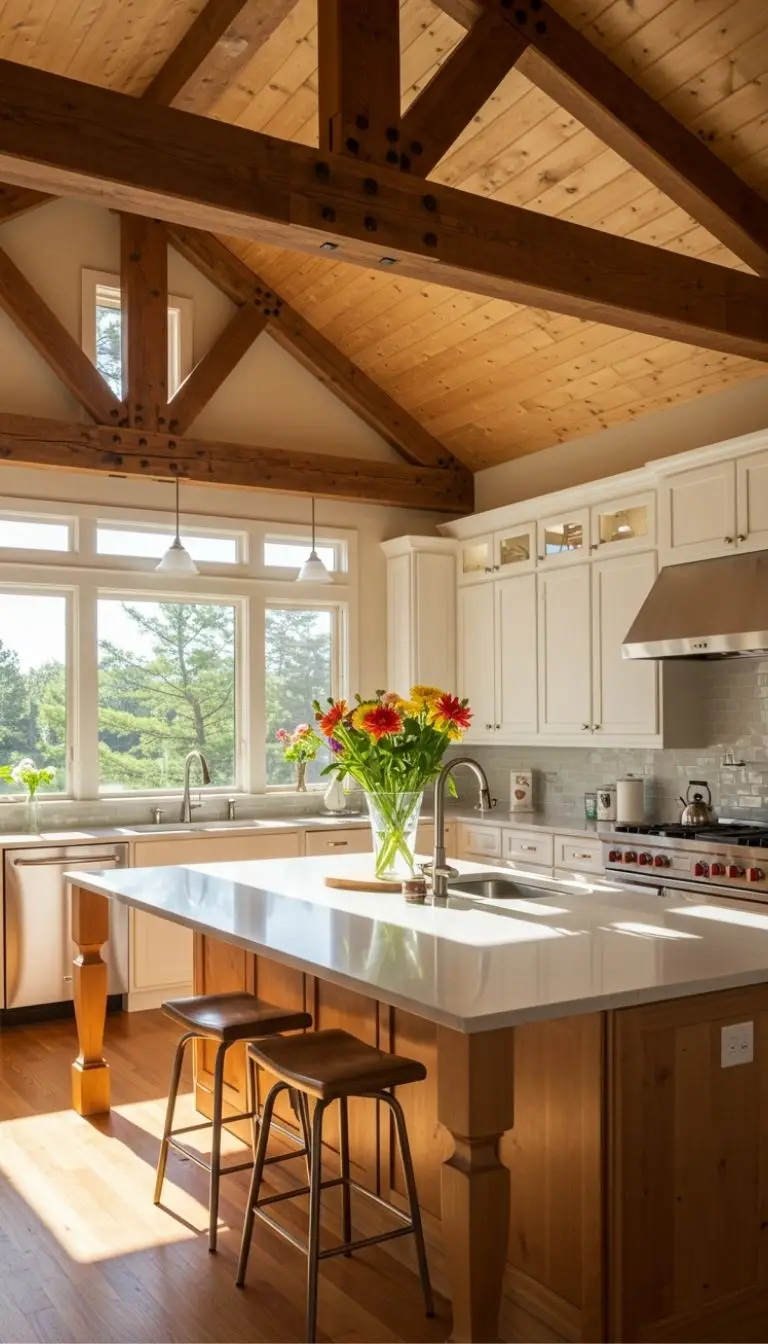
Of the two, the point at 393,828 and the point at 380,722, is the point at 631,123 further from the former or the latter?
the point at 393,828

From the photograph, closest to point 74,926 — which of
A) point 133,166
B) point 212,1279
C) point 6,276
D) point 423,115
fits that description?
point 212,1279

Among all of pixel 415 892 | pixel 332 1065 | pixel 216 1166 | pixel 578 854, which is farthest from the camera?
pixel 578 854

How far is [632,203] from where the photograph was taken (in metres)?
5.05

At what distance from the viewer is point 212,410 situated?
6777mm

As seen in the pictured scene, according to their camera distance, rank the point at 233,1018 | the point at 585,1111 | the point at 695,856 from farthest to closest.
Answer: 1. the point at 695,856
2. the point at 233,1018
3. the point at 585,1111

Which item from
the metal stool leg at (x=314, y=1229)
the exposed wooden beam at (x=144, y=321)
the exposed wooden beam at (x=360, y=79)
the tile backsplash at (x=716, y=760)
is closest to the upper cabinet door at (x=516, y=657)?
the tile backsplash at (x=716, y=760)

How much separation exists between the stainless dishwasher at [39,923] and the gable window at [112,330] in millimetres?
2533

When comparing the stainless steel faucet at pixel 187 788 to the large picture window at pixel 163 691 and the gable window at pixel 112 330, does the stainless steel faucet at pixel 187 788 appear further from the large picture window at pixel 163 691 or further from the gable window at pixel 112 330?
the gable window at pixel 112 330

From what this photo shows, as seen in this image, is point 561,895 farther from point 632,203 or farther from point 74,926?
point 632,203

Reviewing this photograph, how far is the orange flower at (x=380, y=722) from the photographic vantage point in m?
3.53

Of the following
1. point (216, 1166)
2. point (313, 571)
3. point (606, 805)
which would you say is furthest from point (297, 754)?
point (216, 1166)

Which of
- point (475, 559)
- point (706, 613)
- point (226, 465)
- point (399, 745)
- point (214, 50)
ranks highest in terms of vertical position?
point (214, 50)

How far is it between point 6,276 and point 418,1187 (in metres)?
4.96

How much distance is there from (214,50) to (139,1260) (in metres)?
4.87
